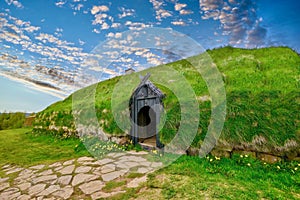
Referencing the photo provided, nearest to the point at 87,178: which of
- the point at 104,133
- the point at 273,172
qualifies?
the point at 104,133

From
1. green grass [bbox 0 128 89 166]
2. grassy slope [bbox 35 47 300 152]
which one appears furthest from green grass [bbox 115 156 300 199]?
green grass [bbox 0 128 89 166]

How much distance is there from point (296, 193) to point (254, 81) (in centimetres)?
424

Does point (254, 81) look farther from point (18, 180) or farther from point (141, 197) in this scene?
point (18, 180)

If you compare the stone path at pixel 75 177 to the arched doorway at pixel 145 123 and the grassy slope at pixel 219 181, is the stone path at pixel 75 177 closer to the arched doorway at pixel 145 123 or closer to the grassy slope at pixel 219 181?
the grassy slope at pixel 219 181

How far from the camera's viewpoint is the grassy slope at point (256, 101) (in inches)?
233

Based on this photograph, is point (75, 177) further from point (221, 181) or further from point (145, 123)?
point (145, 123)

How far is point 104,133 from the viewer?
952 centimetres

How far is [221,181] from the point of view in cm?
455

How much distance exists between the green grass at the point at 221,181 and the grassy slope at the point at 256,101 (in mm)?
743

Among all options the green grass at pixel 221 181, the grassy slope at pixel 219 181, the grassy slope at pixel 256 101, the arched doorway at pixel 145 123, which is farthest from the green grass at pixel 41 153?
the green grass at pixel 221 181

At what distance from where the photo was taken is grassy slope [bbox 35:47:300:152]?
19.4 ft

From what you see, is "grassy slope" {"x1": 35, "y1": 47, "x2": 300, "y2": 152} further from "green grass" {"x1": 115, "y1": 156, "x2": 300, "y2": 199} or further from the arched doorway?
the arched doorway

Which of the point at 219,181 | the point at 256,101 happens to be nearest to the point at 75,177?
the point at 219,181

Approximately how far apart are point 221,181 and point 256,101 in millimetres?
3222
